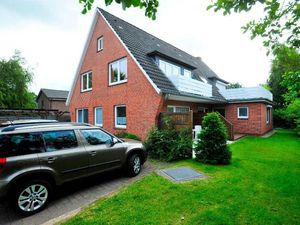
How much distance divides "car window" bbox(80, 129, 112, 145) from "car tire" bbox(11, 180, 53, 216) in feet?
4.67

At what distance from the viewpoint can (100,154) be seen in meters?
5.08

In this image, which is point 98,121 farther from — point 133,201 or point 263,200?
point 263,200

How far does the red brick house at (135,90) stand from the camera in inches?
413

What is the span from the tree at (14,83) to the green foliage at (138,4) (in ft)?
106

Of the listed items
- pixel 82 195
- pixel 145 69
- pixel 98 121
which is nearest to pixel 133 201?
pixel 82 195

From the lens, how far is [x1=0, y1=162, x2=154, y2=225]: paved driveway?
3.60 m

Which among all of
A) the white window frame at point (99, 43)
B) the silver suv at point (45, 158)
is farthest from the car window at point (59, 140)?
the white window frame at point (99, 43)

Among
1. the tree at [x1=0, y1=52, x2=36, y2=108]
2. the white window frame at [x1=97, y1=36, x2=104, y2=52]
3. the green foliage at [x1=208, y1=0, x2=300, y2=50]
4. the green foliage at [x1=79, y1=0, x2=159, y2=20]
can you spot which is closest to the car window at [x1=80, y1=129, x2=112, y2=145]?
the green foliage at [x1=79, y1=0, x2=159, y2=20]

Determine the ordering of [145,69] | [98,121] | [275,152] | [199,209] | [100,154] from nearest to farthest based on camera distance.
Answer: [199,209] → [100,154] → [275,152] → [145,69] → [98,121]

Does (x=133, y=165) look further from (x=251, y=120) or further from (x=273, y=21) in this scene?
(x=251, y=120)

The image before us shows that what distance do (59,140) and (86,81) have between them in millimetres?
12014

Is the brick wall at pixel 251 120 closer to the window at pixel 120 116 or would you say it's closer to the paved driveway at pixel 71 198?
the window at pixel 120 116

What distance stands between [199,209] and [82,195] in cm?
276

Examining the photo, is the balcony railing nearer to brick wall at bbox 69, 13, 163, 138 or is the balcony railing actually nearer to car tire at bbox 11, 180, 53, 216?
brick wall at bbox 69, 13, 163, 138
